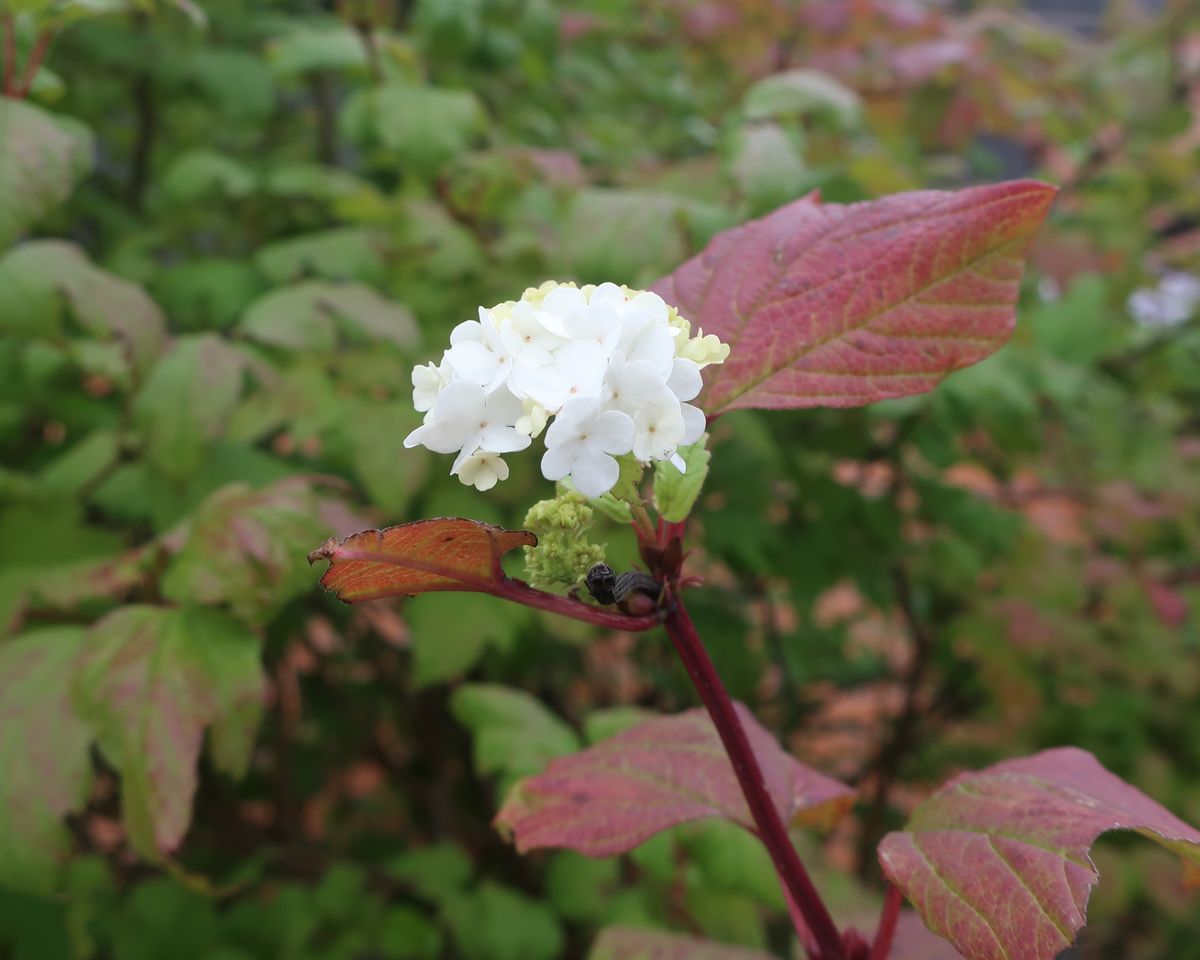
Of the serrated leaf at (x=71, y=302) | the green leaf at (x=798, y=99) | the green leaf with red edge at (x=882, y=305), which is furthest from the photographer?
the green leaf at (x=798, y=99)

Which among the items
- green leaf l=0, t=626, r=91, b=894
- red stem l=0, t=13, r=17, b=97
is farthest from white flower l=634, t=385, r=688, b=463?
red stem l=0, t=13, r=17, b=97

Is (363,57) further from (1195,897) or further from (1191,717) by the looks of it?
(1195,897)

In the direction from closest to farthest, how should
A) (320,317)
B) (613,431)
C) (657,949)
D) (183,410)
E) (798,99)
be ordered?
1. (613,431)
2. (657,949)
3. (183,410)
4. (320,317)
5. (798,99)

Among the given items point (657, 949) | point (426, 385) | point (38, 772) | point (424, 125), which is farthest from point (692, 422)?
point (424, 125)

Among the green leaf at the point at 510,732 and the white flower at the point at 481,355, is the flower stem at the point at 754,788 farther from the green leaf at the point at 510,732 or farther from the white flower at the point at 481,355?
the green leaf at the point at 510,732

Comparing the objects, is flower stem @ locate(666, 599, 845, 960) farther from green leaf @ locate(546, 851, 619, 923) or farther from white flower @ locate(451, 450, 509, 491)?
green leaf @ locate(546, 851, 619, 923)

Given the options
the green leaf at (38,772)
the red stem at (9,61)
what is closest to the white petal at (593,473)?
the green leaf at (38,772)

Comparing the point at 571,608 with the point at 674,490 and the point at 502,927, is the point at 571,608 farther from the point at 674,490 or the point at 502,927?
the point at 502,927
